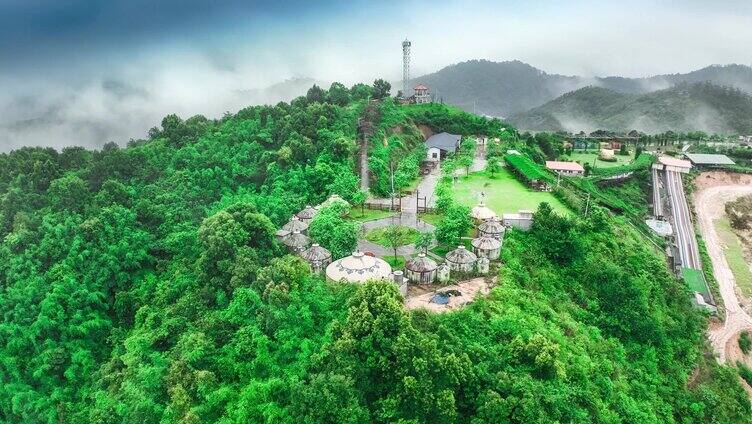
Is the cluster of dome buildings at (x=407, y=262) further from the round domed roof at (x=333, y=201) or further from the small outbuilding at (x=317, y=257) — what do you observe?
the round domed roof at (x=333, y=201)

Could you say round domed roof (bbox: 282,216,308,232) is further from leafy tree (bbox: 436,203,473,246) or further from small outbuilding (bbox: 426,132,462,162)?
small outbuilding (bbox: 426,132,462,162)

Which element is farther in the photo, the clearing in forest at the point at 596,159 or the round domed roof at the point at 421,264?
the clearing in forest at the point at 596,159

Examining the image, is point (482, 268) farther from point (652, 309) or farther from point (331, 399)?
point (331, 399)

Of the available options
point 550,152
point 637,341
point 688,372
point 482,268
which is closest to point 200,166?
point 482,268

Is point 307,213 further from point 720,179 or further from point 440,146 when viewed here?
point 720,179

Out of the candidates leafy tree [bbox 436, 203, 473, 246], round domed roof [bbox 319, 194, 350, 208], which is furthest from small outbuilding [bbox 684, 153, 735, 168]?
round domed roof [bbox 319, 194, 350, 208]

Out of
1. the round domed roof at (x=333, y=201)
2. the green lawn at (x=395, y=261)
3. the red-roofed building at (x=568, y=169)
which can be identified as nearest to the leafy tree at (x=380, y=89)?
the red-roofed building at (x=568, y=169)
